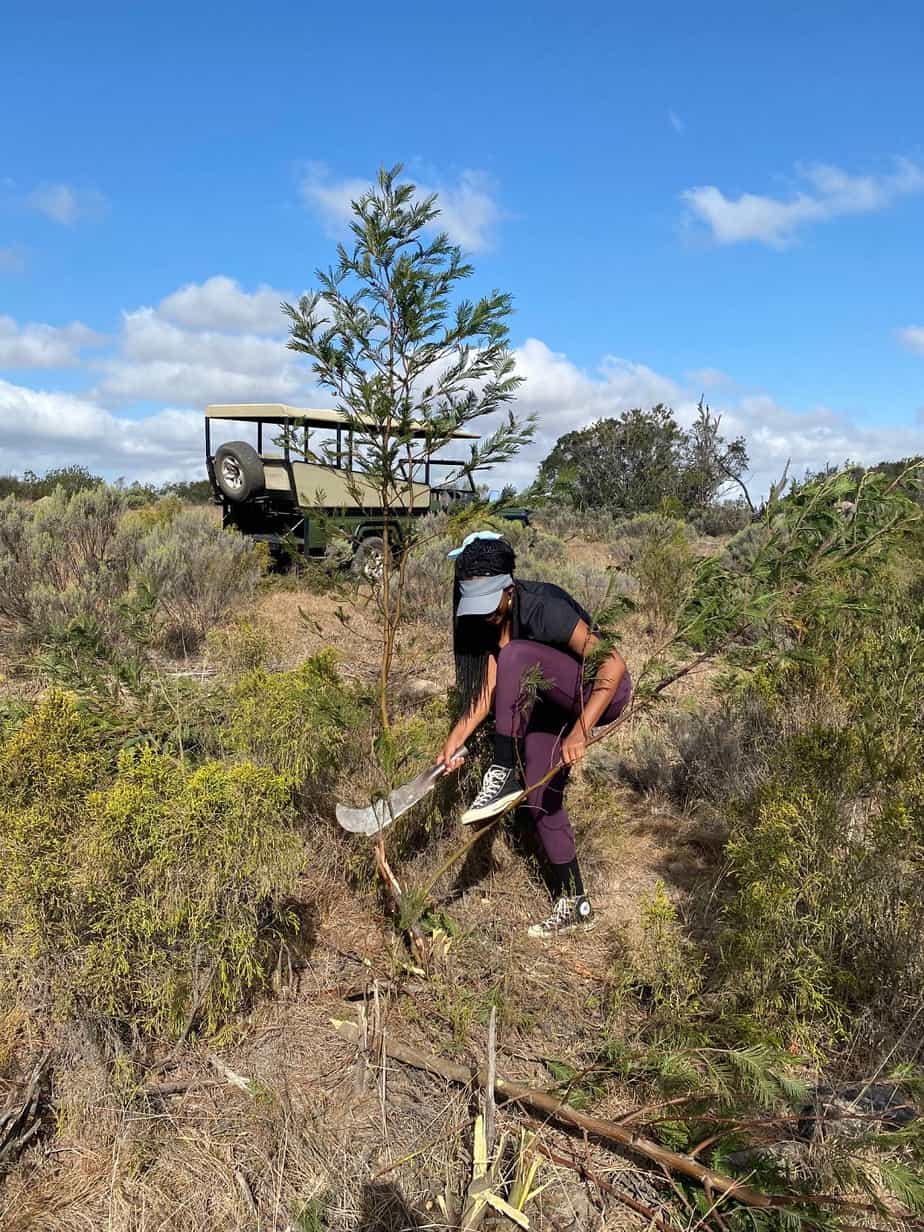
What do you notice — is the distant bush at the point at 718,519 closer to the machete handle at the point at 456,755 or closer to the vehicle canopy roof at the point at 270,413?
the vehicle canopy roof at the point at 270,413

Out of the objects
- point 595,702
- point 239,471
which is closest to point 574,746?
point 595,702

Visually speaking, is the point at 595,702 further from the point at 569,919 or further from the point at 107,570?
the point at 107,570

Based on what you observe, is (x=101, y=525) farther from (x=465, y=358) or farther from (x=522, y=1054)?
(x=522, y=1054)

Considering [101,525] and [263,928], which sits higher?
[101,525]

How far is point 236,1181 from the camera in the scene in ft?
6.15

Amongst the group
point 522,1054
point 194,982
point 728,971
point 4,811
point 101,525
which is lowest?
point 522,1054

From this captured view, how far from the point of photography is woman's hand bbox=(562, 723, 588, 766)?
2.80 m

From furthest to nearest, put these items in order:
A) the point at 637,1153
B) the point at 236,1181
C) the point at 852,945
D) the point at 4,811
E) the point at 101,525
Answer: the point at 101,525 → the point at 852,945 → the point at 4,811 → the point at 637,1153 → the point at 236,1181

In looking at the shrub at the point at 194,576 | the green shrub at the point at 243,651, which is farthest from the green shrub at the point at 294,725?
the shrub at the point at 194,576

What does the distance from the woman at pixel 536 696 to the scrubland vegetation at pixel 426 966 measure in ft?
0.83

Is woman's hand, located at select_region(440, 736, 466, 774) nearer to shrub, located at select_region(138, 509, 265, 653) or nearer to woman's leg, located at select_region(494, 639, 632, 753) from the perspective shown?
woman's leg, located at select_region(494, 639, 632, 753)

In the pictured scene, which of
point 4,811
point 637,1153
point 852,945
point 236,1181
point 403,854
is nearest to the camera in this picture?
point 236,1181

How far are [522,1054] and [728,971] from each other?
71 centimetres

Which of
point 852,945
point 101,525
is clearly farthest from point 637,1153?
point 101,525
